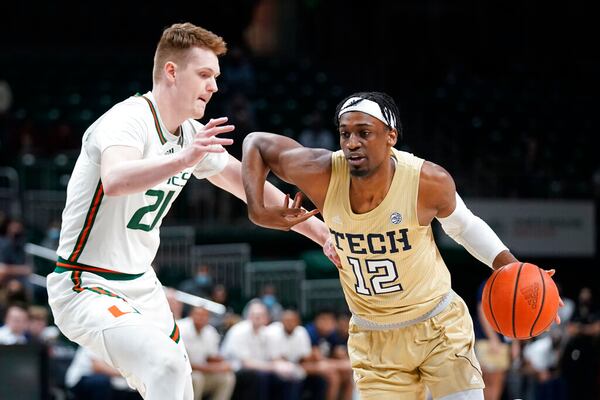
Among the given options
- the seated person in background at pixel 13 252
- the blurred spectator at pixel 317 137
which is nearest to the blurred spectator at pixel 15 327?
the seated person in background at pixel 13 252

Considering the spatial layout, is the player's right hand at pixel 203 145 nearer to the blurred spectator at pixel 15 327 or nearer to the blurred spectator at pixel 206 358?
the blurred spectator at pixel 15 327

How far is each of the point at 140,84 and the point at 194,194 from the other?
2714 millimetres

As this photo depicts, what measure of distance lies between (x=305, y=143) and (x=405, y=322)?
462 inches

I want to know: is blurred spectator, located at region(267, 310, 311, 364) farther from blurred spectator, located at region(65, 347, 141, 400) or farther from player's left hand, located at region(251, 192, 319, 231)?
player's left hand, located at region(251, 192, 319, 231)

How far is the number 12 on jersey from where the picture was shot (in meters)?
4.72

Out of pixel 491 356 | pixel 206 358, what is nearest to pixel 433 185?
pixel 206 358

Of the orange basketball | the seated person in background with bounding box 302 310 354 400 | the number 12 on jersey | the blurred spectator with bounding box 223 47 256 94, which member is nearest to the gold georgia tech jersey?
the number 12 on jersey

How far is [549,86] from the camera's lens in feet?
65.6

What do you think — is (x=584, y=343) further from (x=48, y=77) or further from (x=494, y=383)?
(x=48, y=77)

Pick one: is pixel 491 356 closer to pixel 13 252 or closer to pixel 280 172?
pixel 13 252

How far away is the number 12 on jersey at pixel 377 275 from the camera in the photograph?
4719 millimetres

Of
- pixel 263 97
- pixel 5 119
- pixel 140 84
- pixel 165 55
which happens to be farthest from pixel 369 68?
pixel 165 55

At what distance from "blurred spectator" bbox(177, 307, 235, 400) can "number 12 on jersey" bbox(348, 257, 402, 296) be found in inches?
247

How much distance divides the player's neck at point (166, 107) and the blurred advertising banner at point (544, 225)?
12077mm
